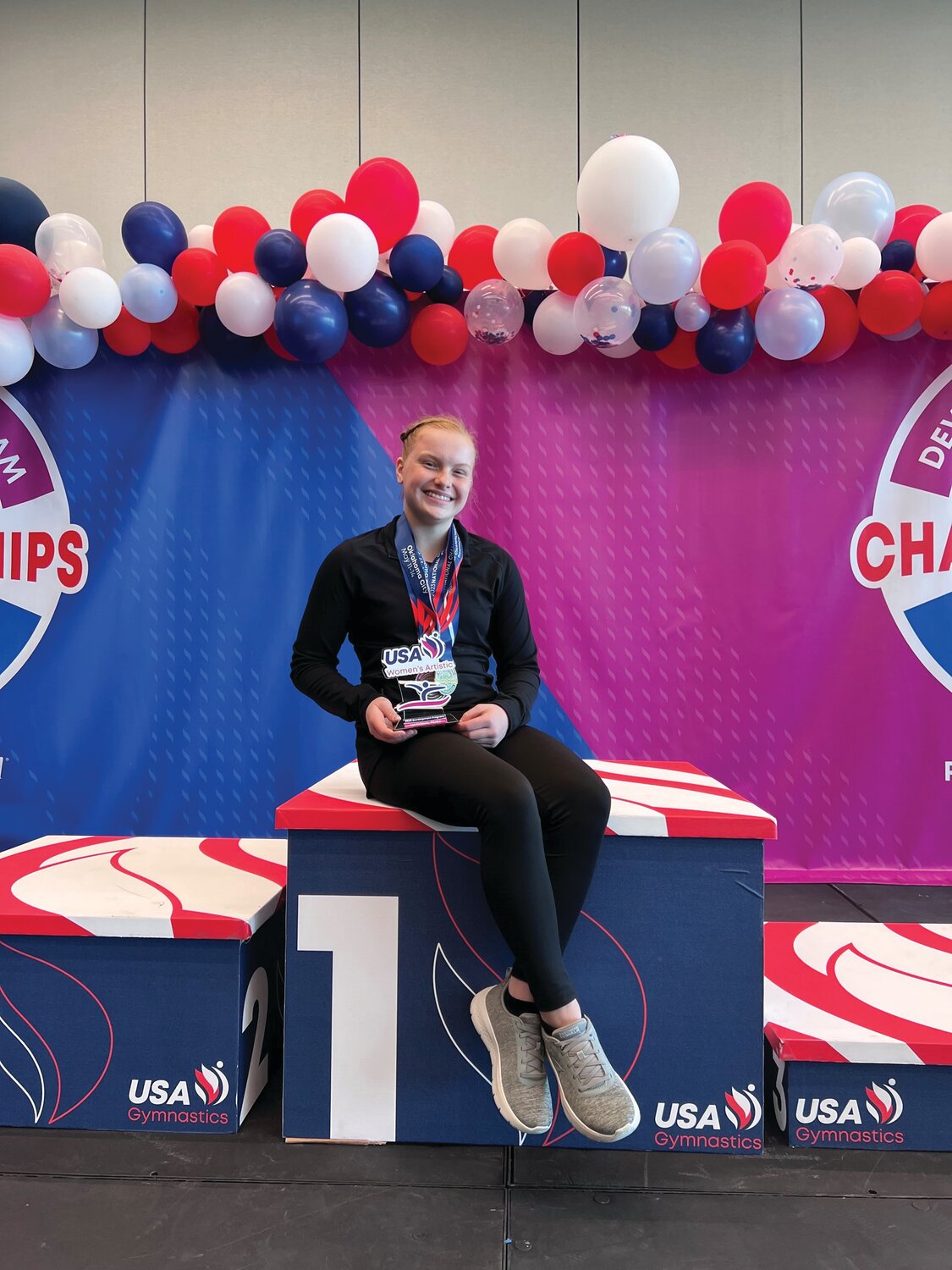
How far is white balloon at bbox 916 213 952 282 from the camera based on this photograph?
2662 mm

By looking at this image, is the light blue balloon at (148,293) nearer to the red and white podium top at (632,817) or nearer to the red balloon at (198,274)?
the red balloon at (198,274)

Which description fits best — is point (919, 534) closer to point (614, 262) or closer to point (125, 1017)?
point (614, 262)

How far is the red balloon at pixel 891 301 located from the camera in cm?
275

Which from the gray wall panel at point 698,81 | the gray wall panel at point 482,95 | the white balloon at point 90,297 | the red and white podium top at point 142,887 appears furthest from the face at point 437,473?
the gray wall panel at point 698,81

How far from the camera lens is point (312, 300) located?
106 inches

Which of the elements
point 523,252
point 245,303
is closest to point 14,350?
point 245,303

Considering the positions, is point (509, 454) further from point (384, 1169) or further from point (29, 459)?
point (384, 1169)

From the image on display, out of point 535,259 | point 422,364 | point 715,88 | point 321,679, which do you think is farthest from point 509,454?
point 715,88

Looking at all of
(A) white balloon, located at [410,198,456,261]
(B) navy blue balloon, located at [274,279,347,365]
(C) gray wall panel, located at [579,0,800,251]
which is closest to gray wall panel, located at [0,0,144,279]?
(B) navy blue balloon, located at [274,279,347,365]

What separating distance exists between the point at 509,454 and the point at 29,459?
1.70 m

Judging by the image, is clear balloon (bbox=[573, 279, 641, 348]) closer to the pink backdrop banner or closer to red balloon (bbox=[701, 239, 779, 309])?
red balloon (bbox=[701, 239, 779, 309])

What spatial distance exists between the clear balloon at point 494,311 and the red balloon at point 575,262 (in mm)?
148

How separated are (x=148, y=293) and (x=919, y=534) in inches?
105

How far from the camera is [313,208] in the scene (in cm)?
280
